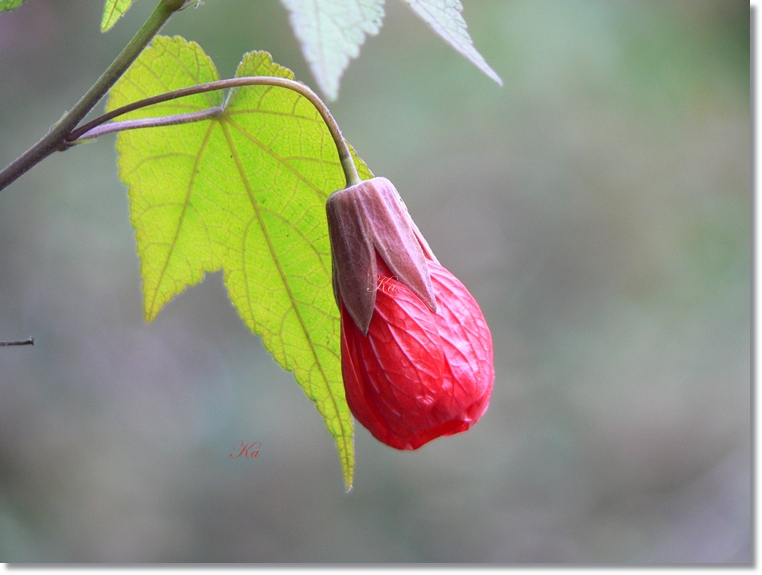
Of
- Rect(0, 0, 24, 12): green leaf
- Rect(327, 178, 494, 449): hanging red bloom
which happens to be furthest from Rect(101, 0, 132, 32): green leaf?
Rect(327, 178, 494, 449): hanging red bloom

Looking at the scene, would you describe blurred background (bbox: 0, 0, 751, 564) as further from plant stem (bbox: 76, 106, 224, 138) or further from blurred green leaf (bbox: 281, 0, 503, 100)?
blurred green leaf (bbox: 281, 0, 503, 100)

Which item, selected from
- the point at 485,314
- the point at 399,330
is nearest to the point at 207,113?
the point at 399,330

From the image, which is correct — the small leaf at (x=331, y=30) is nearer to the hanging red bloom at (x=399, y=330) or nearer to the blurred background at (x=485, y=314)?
the hanging red bloom at (x=399, y=330)

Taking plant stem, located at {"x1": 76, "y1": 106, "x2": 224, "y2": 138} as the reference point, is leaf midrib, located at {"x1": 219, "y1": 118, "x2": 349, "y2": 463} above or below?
below

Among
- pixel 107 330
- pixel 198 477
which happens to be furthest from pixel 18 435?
pixel 198 477

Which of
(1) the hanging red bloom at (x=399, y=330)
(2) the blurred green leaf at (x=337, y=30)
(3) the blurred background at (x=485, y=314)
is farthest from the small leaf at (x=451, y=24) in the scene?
(3) the blurred background at (x=485, y=314)

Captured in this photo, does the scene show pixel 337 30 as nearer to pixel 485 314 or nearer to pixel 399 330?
pixel 399 330
